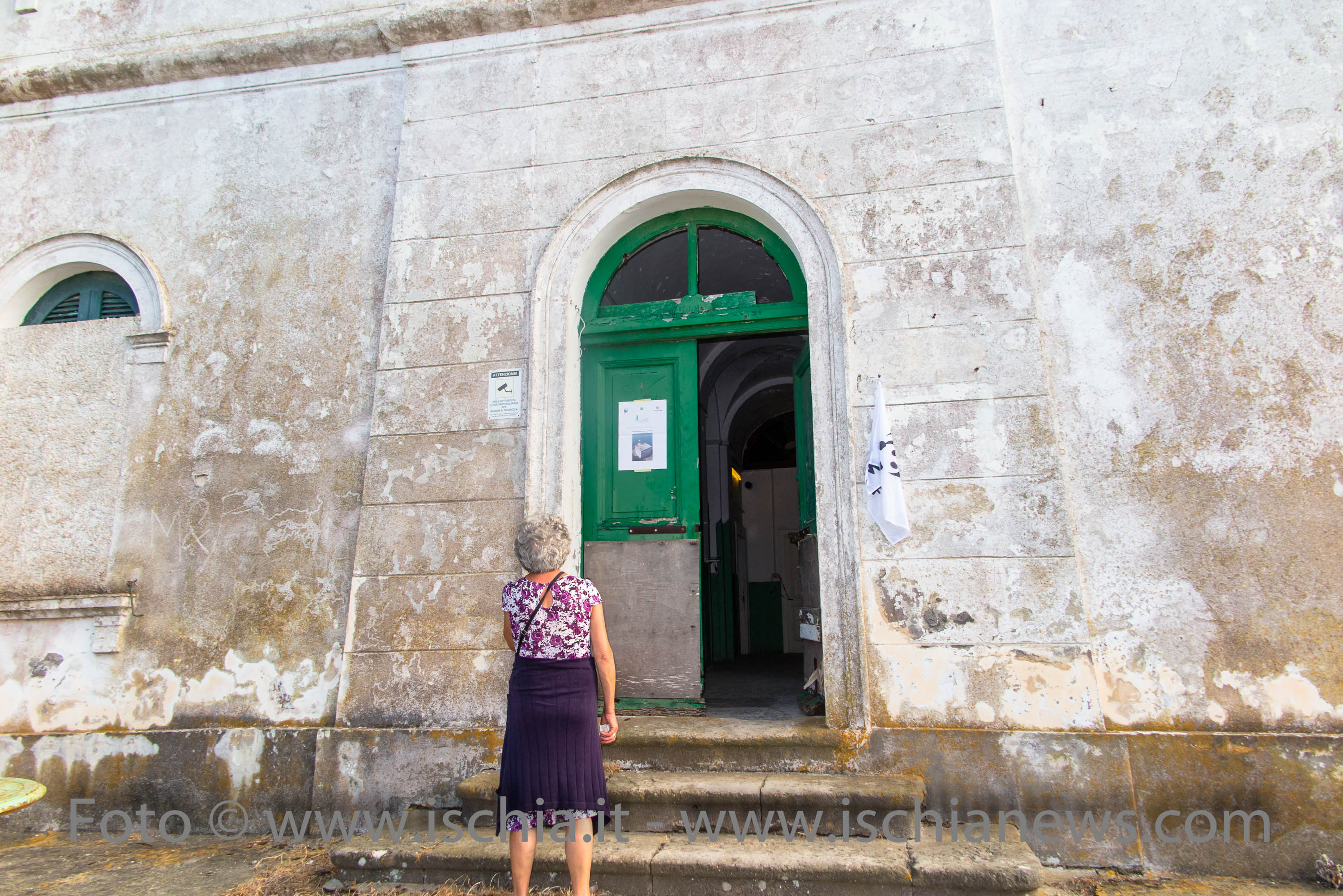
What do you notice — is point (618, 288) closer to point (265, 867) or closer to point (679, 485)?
point (679, 485)

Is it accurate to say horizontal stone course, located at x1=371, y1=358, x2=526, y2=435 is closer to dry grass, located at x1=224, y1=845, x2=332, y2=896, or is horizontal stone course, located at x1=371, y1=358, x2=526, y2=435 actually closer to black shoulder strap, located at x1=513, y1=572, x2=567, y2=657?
black shoulder strap, located at x1=513, y1=572, x2=567, y2=657

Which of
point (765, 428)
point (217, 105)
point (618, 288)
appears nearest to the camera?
point (618, 288)

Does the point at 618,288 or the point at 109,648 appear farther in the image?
the point at 618,288

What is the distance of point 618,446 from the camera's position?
15.9 ft

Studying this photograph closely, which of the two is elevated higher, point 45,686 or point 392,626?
point 392,626

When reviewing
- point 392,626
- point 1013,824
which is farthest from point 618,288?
point 1013,824

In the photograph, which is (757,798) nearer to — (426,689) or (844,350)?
(426,689)

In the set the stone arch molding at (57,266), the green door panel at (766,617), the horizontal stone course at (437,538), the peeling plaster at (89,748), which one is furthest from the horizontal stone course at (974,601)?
the green door panel at (766,617)

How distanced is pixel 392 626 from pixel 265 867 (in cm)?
127

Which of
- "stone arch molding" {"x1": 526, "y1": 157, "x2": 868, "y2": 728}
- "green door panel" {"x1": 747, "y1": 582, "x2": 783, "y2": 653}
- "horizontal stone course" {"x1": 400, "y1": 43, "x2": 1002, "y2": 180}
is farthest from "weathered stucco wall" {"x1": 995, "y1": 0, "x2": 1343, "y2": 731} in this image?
"green door panel" {"x1": 747, "y1": 582, "x2": 783, "y2": 653}

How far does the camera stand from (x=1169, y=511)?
3.90 m

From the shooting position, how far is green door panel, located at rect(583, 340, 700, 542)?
471cm

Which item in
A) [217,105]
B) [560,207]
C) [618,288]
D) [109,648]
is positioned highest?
→ [217,105]

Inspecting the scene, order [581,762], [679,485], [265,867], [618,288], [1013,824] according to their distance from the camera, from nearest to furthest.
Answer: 1. [581,762]
2. [1013,824]
3. [265,867]
4. [679,485]
5. [618,288]
